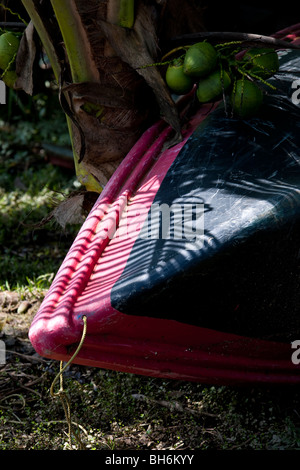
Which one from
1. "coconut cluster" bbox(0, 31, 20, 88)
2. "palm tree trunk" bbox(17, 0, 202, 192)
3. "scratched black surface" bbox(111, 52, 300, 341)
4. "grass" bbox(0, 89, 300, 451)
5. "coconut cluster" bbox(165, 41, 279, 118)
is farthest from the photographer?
"coconut cluster" bbox(0, 31, 20, 88)

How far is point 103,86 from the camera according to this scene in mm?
2109

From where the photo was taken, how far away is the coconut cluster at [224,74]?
188cm

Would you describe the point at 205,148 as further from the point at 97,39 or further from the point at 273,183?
the point at 97,39

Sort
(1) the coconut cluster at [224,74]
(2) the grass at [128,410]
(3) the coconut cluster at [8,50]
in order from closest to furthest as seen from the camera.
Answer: (2) the grass at [128,410] → (1) the coconut cluster at [224,74] → (3) the coconut cluster at [8,50]

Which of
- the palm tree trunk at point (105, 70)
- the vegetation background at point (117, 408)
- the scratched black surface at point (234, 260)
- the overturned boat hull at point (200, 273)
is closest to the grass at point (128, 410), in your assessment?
the vegetation background at point (117, 408)

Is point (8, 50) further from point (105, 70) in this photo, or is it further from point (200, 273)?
point (200, 273)

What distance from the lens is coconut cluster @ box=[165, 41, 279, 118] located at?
6.18 ft

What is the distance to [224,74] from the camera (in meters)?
1.91

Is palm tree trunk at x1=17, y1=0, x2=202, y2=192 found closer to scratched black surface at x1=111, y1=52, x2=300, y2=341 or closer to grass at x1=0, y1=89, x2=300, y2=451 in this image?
scratched black surface at x1=111, y1=52, x2=300, y2=341

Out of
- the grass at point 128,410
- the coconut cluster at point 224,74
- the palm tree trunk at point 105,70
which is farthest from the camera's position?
the palm tree trunk at point 105,70

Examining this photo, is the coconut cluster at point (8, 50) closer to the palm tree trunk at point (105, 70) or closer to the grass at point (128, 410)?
the palm tree trunk at point (105, 70)

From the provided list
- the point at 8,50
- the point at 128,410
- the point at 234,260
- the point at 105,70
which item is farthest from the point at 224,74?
the point at 128,410

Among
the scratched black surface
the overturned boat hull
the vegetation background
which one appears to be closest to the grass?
the vegetation background

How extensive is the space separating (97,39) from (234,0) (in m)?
1.39
